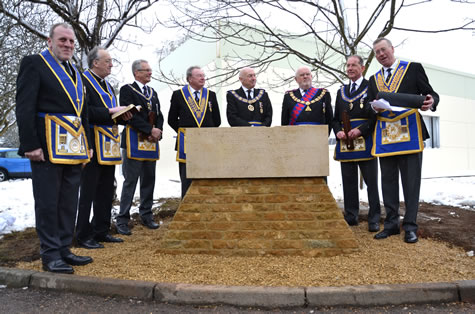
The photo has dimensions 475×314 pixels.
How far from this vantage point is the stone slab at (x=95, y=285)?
122 inches

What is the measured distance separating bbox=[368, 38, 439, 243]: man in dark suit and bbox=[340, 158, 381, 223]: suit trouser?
28cm

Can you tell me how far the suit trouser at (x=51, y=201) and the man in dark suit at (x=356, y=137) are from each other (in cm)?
327

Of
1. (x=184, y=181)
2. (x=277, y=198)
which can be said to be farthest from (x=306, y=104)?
(x=184, y=181)

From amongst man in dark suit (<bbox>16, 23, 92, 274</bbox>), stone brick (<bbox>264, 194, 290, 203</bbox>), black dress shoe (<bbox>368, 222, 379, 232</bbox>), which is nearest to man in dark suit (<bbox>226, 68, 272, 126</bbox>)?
stone brick (<bbox>264, 194, 290, 203</bbox>)

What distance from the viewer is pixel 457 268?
356cm

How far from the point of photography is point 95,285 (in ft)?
10.5

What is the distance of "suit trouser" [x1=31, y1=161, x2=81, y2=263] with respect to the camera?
3527 millimetres

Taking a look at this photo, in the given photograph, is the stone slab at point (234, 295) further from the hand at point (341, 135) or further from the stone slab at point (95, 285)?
the hand at point (341, 135)

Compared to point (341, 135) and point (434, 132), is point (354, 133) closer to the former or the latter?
point (341, 135)

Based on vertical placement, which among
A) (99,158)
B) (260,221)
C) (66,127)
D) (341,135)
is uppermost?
(66,127)

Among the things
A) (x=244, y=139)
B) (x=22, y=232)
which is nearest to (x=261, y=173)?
(x=244, y=139)

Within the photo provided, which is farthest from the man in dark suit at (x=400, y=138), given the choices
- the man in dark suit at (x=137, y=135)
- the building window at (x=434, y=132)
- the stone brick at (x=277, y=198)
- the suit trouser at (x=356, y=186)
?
the building window at (x=434, y=132)

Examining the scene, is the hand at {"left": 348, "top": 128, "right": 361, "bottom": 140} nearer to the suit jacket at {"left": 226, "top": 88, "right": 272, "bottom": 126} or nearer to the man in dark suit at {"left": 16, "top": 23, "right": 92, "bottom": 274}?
the suit jacket at {"left": 226, "top": 88, "right": 272, "bottom": 126}

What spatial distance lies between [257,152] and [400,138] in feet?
5.62
